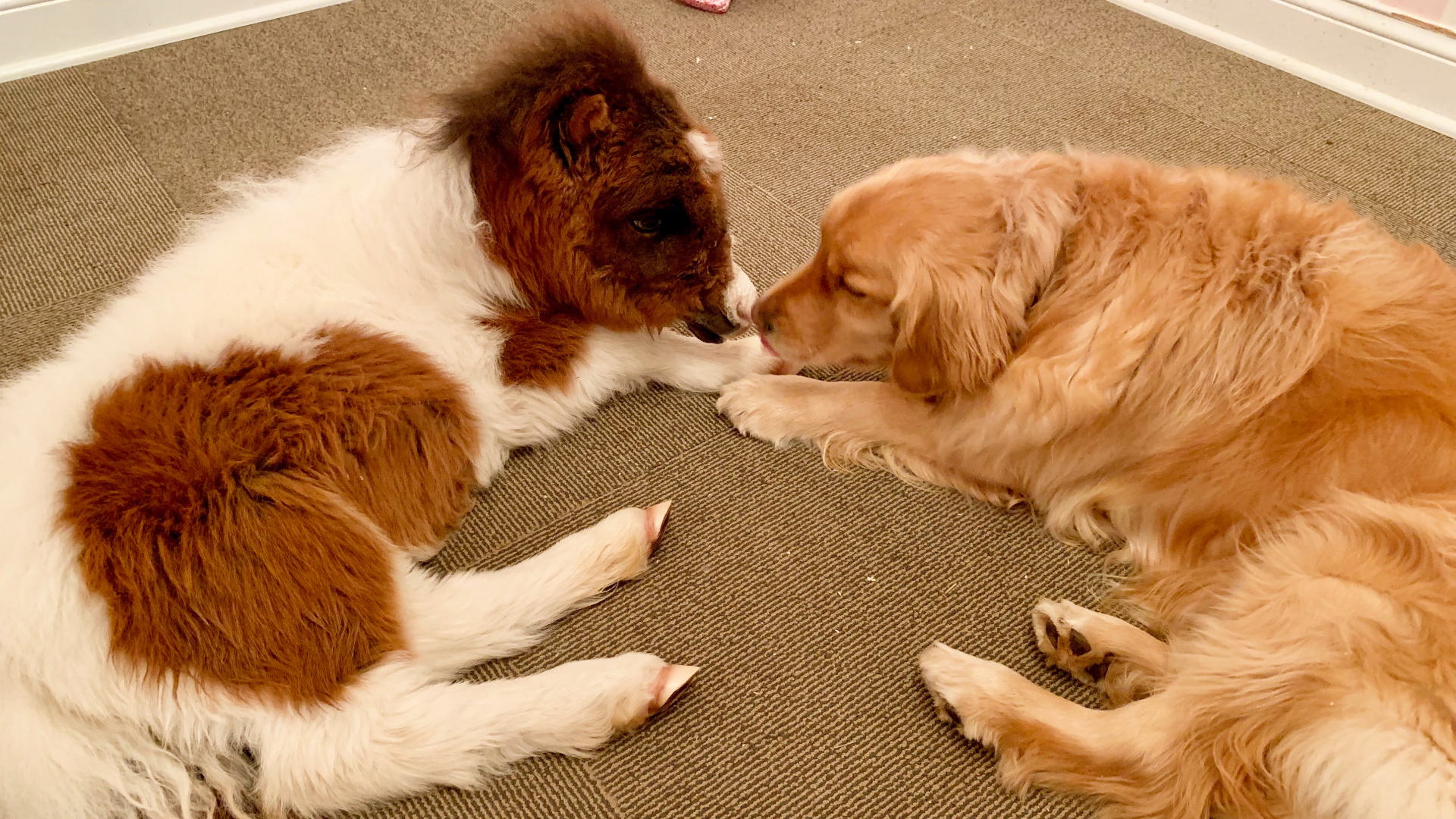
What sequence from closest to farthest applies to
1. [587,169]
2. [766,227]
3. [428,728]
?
[428,728] < [587,169] < [766,227]

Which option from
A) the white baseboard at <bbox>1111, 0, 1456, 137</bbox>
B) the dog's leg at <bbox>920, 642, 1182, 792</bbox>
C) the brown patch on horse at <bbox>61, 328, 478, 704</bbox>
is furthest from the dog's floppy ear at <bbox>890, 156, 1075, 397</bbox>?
the white baseboard at <bbox>1111, 0, 1456, 137</bbox>

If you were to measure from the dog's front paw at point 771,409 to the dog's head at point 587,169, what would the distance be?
1.06ft

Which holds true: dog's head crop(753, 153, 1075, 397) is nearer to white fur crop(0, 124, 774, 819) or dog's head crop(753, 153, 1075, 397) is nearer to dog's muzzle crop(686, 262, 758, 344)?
dog's muzzle crop(686, 262, 758, 344)

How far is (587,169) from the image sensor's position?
1.68m

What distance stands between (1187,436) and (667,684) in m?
1.03

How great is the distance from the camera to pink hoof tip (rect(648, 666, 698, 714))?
1539 mm

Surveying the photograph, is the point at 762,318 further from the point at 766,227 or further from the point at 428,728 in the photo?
the point at 428,728

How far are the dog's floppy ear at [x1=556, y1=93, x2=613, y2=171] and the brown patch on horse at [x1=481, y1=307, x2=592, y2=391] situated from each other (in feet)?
1.14

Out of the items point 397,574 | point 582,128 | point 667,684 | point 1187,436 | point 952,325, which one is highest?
point 582,128

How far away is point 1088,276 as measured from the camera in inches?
64.2

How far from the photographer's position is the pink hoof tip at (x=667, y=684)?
1539 mm

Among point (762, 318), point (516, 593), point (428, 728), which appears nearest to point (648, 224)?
point (762, 318)

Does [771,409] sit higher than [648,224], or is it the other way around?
[648,224]

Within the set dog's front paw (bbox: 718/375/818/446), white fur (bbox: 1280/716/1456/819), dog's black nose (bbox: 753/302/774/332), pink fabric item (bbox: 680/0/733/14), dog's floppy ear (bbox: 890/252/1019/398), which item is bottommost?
dog's front paw (bbox: 718/375/818/446)
